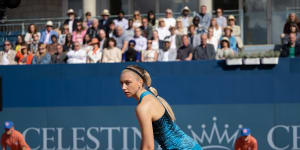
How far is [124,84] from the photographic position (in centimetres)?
432

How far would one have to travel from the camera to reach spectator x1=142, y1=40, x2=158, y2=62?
11.8 meters

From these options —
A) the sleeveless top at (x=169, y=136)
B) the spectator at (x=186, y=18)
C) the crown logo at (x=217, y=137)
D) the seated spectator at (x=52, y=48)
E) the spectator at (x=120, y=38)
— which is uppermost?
the spectator at (x=186, y=18)

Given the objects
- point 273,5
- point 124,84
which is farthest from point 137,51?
point 124,84

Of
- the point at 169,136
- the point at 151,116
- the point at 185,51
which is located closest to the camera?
the point at 151,116

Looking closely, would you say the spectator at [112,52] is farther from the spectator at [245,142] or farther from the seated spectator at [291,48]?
the seated spectator at [291,48]

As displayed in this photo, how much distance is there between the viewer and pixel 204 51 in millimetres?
11594

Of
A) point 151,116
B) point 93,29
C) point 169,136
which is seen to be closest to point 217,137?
point 93,29

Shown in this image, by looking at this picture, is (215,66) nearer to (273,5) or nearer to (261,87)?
(261,87)

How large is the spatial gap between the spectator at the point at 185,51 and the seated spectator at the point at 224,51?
1.91 ft

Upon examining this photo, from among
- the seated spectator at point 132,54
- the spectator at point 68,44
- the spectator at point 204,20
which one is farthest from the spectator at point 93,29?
the spectator at point 204,20

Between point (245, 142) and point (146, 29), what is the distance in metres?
3.58

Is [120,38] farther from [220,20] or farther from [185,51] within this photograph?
[220,20]

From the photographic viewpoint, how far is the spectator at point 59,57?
40.8 feet

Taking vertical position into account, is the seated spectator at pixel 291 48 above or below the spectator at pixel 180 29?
below
